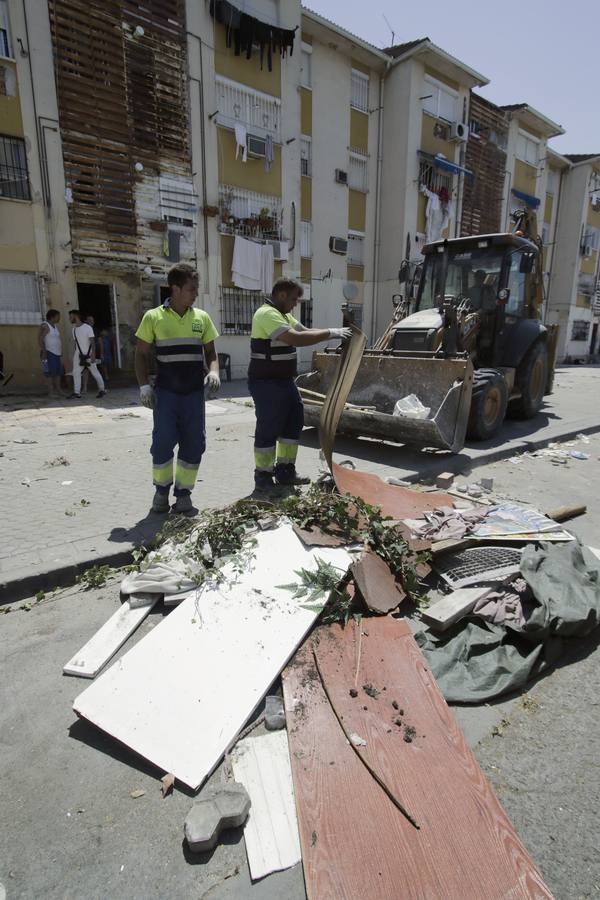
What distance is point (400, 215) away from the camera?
18.1 m

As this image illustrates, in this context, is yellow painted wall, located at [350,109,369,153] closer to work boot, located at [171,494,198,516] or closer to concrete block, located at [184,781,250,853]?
work boot, located at [171,494,198,516]

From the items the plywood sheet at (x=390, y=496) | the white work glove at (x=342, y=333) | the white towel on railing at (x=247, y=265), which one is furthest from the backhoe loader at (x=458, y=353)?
the white towel on railing at (x=247, y=265)

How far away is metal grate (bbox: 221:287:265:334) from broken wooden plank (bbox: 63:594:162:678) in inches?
491

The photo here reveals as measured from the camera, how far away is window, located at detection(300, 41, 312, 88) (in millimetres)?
15351

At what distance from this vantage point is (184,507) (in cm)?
420

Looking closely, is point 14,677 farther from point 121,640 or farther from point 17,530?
point 17,530

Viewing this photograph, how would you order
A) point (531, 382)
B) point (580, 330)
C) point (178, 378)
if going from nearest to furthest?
point (178, 378), point (531, 382), point (580, 330)

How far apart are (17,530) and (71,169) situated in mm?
10420

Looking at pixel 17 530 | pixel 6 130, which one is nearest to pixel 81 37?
pixel 6 130

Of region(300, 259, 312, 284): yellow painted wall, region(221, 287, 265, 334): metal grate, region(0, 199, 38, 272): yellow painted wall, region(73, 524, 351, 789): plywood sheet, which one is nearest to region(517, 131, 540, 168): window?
region(300, 259, 312, 284): yellow painted wall

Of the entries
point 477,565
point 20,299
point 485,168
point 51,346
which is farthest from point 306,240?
point 477,565

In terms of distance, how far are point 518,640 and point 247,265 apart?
1349cm

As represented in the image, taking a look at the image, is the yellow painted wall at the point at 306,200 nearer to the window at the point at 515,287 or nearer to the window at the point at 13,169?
the window at the point at 13,169

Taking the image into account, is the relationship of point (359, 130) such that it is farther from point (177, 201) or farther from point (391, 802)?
point (391, 802)
